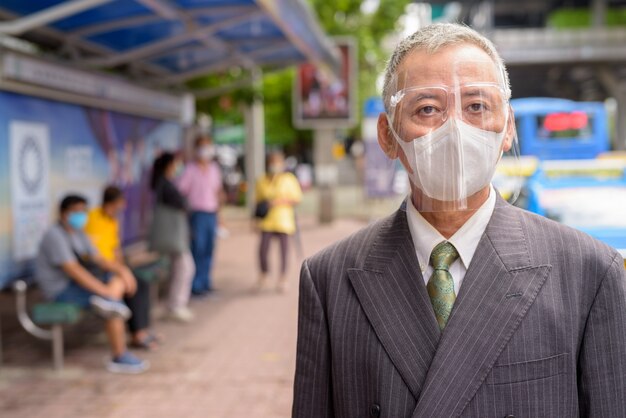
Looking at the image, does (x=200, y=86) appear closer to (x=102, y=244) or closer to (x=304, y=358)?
(x=102, y=244)

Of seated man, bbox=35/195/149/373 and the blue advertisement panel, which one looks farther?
the blue advertisement panel

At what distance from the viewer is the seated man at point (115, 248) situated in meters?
6.91

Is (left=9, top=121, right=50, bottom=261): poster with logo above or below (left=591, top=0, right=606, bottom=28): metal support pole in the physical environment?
below

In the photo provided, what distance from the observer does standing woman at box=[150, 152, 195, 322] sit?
805 cm

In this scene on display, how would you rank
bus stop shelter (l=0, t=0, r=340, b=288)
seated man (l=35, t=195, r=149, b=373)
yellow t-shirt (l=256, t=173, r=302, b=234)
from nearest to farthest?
seated man (l=35, t=195, r=149, b=373), bus stop shelter (l=0, t=0, r=340, b=288), yellow t-shirt (l=256, t=173, r=302, b=234)

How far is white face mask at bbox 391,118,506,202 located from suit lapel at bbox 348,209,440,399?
15cm

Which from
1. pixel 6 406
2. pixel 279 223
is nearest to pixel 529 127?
pixel 279 223

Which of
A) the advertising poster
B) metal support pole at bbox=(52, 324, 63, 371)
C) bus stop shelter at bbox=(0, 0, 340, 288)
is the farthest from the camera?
the advertising poster

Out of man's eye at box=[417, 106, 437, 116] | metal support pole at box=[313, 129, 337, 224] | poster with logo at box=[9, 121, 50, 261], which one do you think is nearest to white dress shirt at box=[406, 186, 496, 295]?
man's eye at box=[417, 106, 437, 116]

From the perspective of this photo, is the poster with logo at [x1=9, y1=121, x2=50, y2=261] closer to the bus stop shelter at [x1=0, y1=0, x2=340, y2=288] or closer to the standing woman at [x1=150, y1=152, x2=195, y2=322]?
the bus stop shelter at [x1=0, y1=0, x2=340, y2=288]

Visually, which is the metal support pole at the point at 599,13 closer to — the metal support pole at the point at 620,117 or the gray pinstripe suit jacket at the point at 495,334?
the metal support pole at the point at 620,117

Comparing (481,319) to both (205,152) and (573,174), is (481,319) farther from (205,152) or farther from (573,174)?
(205,152)

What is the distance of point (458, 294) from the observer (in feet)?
5.34

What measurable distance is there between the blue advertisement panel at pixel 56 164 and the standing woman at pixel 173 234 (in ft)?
2.66
